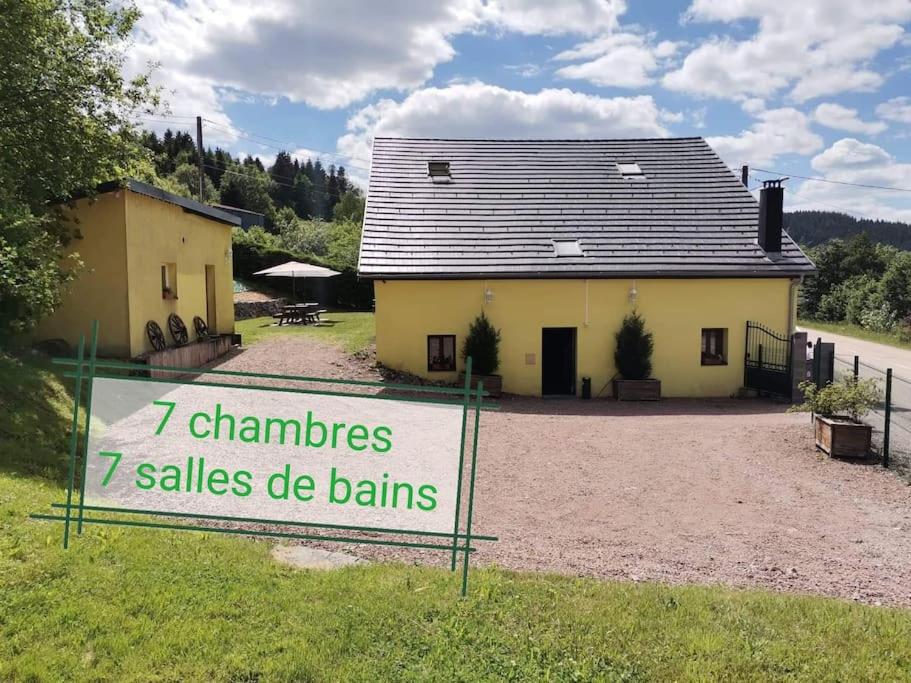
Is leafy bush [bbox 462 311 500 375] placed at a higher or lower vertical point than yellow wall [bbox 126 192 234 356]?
→ lower

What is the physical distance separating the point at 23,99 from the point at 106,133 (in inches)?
63.9

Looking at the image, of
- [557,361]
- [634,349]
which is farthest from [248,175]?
[634,349]

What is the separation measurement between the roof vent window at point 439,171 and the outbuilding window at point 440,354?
18.9ft

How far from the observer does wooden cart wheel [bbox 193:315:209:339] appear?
1792 centimetres

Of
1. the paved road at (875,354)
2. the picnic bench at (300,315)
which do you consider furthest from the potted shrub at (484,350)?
the paved road at (875,354)

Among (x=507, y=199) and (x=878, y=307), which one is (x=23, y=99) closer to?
(x=507, y=199)

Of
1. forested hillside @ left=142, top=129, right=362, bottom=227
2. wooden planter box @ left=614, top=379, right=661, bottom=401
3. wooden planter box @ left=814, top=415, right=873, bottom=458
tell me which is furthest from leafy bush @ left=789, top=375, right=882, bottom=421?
forested hillside @ left=142, top=129, right=362, bottom=227

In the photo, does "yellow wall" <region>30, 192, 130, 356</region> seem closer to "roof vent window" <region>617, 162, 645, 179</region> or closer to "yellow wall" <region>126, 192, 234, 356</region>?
"yellow wall" <region>126, 192, 234, 356</region>

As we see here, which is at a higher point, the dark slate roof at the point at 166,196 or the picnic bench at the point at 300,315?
the dark slate roof at the point at 166,196

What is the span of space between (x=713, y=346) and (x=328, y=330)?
13.3 metres

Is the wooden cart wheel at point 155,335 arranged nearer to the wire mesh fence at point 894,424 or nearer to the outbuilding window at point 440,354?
the outbuilding window at point 440,354

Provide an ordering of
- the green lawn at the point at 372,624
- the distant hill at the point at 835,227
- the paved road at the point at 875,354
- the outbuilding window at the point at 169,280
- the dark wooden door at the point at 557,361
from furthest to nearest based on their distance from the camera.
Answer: the distant hill at the point at 835,227
the paved road at the point at 875,354
the dark wooden door at the point at 557,361
the outbuilding window at the point at 169,280
the green lawn at the point at 372,624

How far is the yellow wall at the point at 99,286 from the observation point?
13273 millimetres

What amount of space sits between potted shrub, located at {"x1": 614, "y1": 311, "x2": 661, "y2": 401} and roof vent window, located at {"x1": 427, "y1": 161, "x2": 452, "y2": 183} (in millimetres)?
7451
